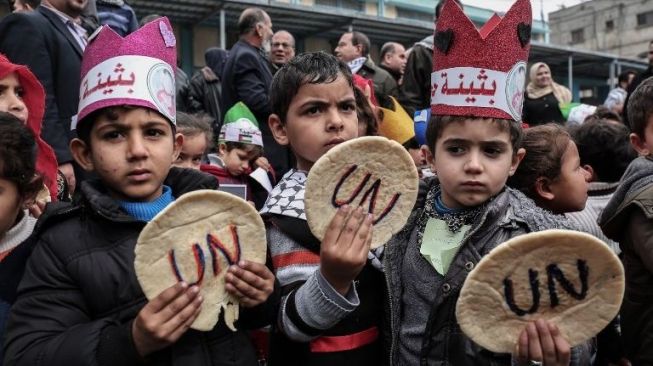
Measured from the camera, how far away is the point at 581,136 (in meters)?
3.45

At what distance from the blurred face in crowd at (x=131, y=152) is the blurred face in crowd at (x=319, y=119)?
53cm

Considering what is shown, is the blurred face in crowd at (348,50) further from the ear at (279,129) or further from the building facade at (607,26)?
the building facade at (607,26)

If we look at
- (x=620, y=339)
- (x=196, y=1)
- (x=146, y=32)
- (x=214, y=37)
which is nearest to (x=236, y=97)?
(x=146, y=32)

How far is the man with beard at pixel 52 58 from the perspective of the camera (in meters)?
3.09

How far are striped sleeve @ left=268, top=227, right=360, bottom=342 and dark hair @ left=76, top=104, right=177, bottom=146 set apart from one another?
62 centimetres

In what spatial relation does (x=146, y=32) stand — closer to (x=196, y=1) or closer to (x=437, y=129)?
(x=437, y=129)

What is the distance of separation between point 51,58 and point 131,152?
6.47ft

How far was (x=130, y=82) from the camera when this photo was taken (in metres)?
1.69

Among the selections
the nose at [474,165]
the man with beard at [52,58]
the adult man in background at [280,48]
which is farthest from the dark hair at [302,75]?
the adult man in background at [280,48]

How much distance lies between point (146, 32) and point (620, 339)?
92.5 inches

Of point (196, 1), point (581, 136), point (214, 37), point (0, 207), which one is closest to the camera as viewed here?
point (0, 207)

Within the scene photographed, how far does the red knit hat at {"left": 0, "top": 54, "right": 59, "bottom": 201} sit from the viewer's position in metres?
2.41

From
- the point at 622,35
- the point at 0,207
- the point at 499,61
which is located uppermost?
the point at 622,35

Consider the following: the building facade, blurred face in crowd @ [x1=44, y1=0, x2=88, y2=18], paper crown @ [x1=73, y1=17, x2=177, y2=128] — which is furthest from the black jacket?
the building facade
